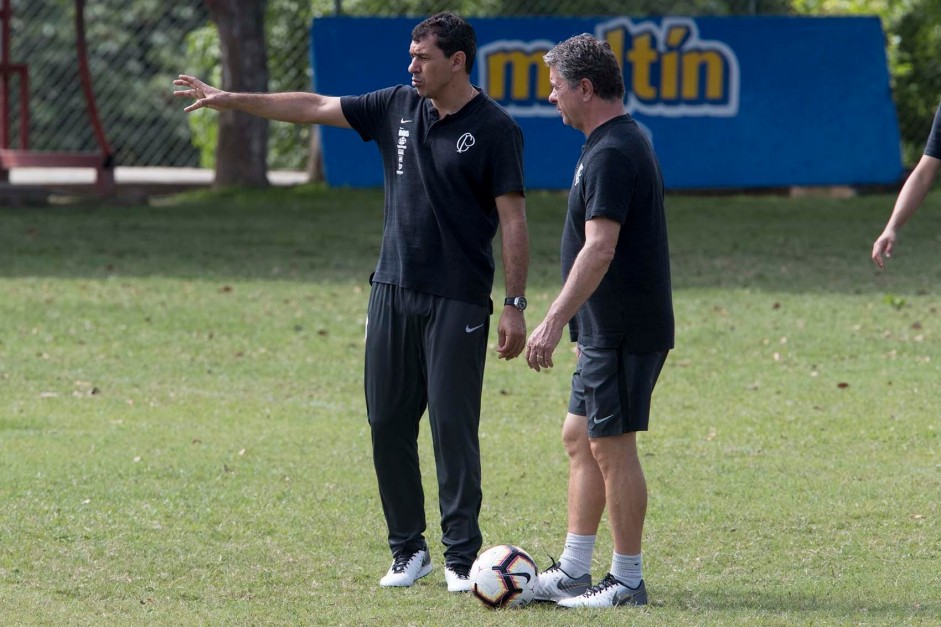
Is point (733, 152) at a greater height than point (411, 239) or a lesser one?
lesser

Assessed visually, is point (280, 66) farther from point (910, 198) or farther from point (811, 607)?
point (811, 607)

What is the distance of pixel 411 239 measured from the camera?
5.12 meters

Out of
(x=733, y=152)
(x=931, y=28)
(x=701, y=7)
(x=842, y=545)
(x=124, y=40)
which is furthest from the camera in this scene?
(x=124, y=40)

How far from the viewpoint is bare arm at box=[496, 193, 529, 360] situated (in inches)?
198

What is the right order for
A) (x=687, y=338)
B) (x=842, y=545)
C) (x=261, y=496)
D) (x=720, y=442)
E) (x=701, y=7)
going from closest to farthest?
1. (x=842, y=545)
2. (x=261, y=496)
3. (x=720, y=442)
4. (x=687, y=338)
5. (x=701, y=7)

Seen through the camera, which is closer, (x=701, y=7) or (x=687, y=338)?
(x=687, y=338)

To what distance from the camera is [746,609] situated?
4.91 metres

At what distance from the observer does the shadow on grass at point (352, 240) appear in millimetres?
13594

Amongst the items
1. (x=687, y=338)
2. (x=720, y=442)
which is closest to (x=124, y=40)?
(x=687, y=338)

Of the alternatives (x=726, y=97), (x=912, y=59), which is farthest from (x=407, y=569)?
(x=912, y=59)

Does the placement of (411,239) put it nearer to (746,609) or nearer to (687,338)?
(746,609)

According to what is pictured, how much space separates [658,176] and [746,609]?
57.7 inches

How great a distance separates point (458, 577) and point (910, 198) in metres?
2.57

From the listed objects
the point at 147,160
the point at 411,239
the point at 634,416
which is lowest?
the point at 147,160
